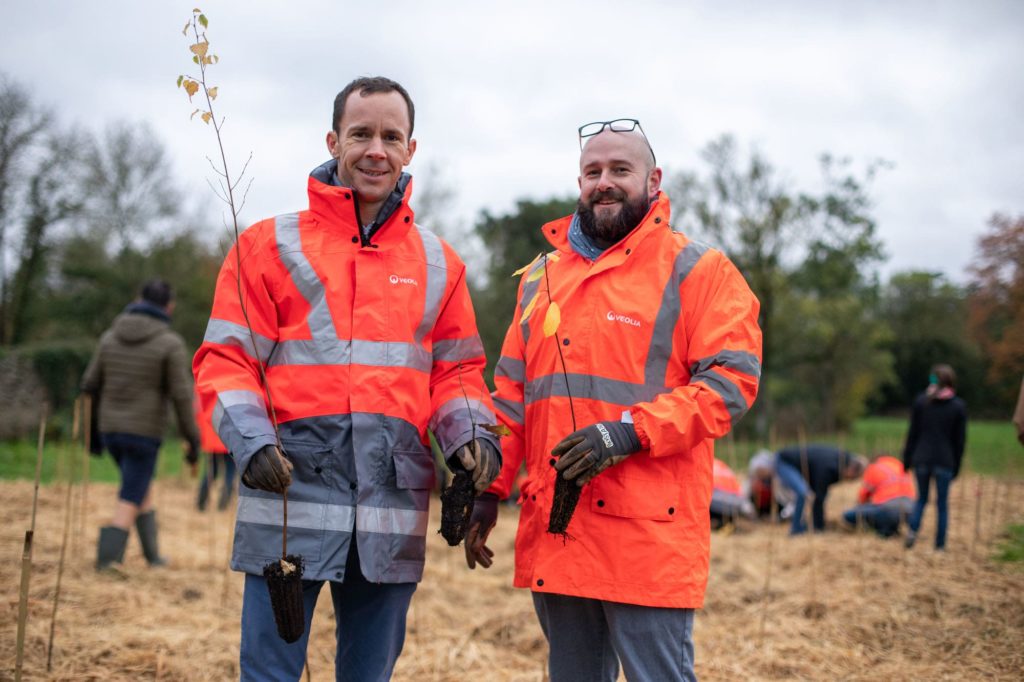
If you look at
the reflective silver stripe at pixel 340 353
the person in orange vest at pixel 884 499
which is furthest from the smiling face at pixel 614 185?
the person in orange vest at pixel 884 499

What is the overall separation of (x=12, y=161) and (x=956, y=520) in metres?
19.9

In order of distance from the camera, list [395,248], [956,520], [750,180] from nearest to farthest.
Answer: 1. [395,248]
2. [956,520]
3. [750,180]

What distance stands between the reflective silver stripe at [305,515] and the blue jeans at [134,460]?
3778 millimetres

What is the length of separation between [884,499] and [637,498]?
6930 millimetres

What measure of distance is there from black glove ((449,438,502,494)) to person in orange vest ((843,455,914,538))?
662 centimetres

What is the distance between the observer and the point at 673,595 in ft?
7.64

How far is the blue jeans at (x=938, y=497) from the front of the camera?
7465mm

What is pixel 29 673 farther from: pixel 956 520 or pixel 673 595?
pixel 956 520

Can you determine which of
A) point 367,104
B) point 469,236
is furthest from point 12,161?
point 367,104

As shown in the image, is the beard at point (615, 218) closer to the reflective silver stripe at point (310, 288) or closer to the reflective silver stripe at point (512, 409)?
the reflective silver stripe at point (512, 409)

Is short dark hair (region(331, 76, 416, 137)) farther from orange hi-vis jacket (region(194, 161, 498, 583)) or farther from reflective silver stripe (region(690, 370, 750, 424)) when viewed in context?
reflective silver stripe (region(690, 370, 750, 424))

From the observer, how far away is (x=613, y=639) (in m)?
2.39

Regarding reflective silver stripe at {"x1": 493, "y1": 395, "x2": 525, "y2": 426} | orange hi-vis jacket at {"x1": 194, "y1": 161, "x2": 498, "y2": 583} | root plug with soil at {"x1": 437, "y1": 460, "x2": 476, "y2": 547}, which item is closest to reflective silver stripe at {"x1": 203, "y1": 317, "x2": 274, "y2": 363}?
orange hi-vis jacket at {"x1": 194, "y1": 161, "x2": 498, "y2": 583}

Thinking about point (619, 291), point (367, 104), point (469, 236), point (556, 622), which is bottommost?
point (556, 622)
